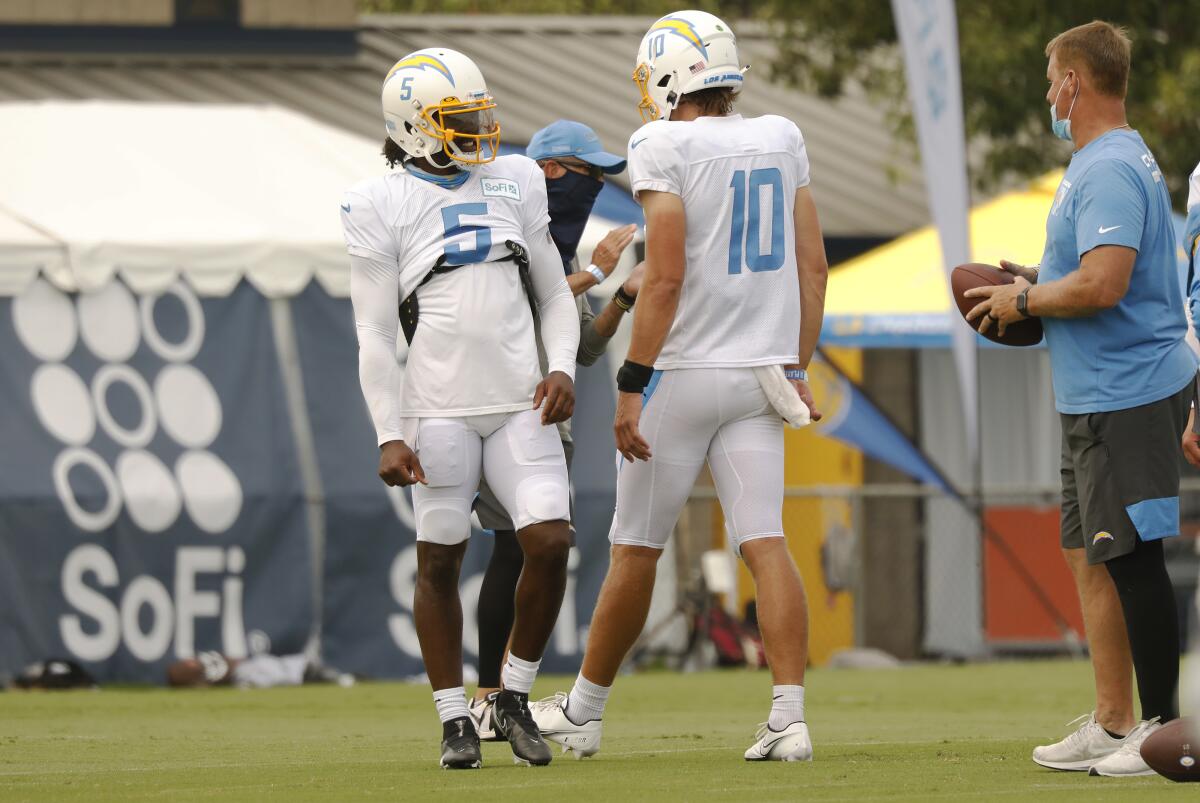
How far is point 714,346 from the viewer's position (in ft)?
21.0

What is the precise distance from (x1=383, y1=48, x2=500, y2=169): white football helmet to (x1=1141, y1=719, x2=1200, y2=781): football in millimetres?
2468

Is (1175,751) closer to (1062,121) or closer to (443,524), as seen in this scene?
(1062,121)

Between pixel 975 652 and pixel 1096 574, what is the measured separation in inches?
404

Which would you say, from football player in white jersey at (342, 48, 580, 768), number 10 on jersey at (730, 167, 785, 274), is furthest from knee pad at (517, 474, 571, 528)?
number 10 on jersey at (730, 167, 785, 274)

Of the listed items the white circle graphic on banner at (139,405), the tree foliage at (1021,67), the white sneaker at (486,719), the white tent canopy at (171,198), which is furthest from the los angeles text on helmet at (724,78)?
the tree foliage at (1021,67)

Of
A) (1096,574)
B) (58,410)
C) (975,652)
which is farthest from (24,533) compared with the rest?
(1096,574)

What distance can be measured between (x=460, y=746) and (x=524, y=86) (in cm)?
1538

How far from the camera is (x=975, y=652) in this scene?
1625 cm

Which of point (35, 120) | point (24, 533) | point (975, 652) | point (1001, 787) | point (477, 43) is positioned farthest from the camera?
point (477, 43)

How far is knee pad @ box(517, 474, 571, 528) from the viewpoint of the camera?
6.27 m

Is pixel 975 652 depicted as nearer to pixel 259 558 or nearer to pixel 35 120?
pixel 259 558

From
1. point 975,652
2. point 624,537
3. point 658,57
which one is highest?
point 658,57

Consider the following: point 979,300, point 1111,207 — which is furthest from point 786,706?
point 1111,207

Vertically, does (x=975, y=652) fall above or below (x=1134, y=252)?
below
